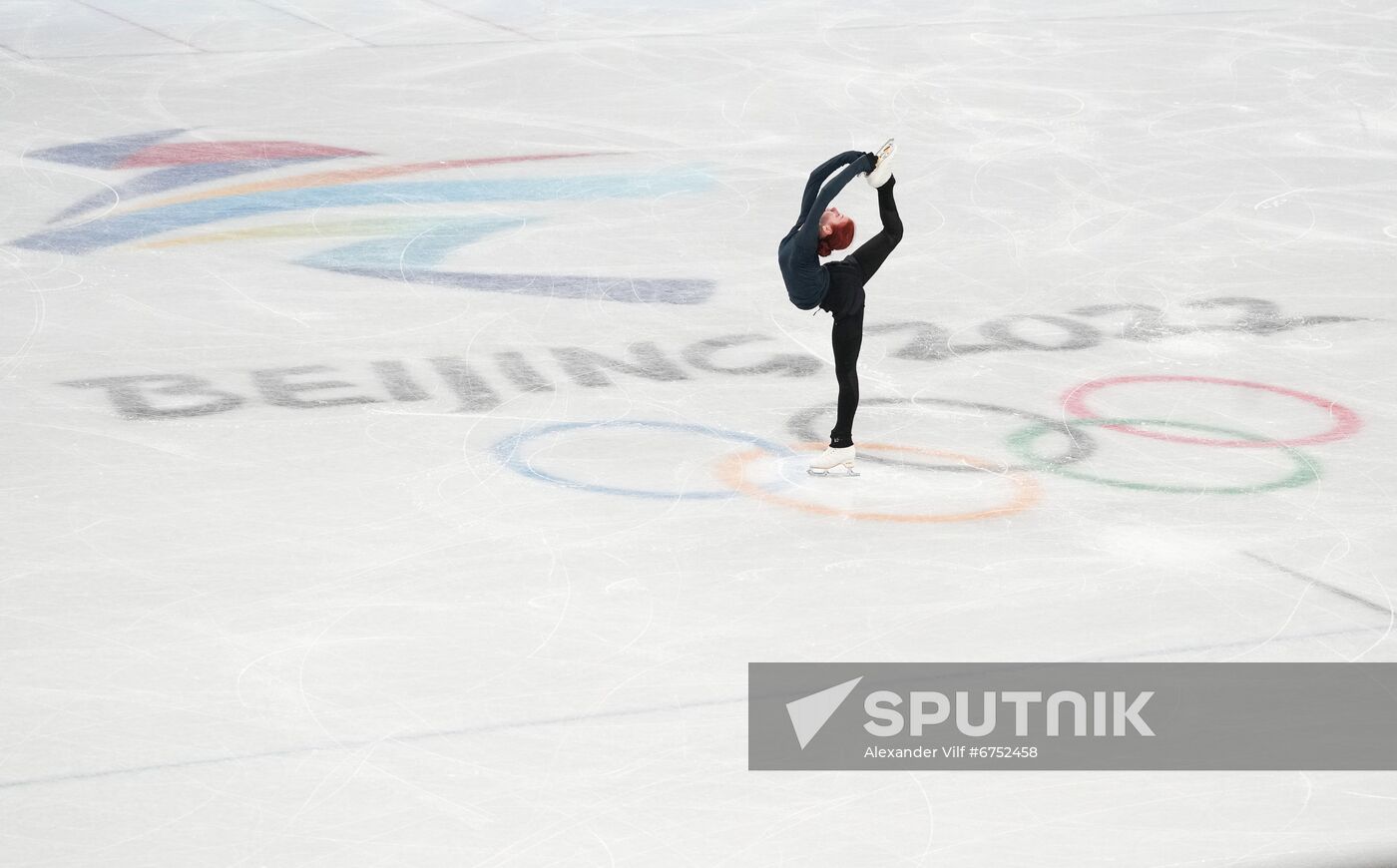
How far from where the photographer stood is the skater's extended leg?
6.62 m

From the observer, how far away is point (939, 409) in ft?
25.0

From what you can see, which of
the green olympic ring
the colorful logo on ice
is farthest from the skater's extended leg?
the colorful logo on ice

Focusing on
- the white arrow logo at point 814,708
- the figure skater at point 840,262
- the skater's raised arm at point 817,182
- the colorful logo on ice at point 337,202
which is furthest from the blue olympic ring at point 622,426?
the colorful logo on ice at point 337,202

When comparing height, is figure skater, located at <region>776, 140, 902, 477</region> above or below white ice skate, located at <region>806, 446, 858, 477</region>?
above

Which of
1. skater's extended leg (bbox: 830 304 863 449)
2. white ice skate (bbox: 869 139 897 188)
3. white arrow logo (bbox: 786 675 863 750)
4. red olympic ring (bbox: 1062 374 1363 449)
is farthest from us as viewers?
red olympic ring (bbox: 1062 374 1363 449)

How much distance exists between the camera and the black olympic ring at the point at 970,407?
22.7 feet

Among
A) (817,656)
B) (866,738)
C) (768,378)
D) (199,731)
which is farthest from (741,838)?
(768,378)

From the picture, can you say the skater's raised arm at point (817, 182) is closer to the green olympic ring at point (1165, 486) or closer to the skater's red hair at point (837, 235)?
the skater's red hair at point (837, 235)

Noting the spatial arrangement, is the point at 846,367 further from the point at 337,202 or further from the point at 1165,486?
→ the point at 337,202

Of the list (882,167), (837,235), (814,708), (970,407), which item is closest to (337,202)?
(970,407)

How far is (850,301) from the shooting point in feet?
21.5

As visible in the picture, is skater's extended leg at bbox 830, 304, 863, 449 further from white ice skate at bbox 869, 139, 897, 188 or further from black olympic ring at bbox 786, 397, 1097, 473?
white ice skate at bbox 869, 139, 897, 188

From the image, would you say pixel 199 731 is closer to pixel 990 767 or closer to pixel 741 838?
pixel 741 838

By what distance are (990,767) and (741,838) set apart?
760 millimetres
